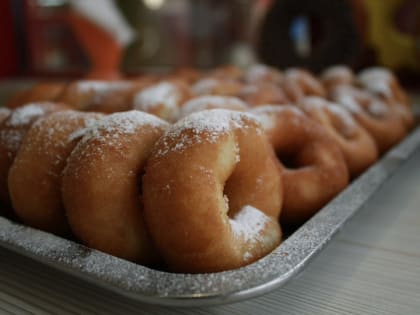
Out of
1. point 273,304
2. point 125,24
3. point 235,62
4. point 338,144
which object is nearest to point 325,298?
point 273,304

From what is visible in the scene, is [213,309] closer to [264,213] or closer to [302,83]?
[264,213]

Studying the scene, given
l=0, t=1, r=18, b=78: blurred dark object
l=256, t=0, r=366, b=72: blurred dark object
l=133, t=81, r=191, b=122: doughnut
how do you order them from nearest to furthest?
l=133, t=81, r=191, b=122: doughnut → l=256, t=0, r=366, b=72: blurred dark object → l=0, t=1, r=18, b=78: blurred dark object

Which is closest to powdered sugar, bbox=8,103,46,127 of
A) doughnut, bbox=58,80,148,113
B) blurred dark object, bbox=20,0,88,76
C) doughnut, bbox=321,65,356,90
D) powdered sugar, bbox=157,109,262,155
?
doughnut, bbox=58,80,148,113

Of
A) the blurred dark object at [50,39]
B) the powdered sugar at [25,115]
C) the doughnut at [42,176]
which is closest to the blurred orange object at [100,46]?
the blurred dark object at [50,39]

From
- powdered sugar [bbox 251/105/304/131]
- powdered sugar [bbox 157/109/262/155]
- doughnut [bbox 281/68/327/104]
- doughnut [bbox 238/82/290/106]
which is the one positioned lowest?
doughnut [bbox 281/68/327/104]

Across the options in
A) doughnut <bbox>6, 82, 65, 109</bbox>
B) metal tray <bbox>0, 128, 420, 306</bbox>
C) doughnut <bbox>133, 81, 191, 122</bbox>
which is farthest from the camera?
doughnut <bbox>6, 82, 65, 109</bbox>

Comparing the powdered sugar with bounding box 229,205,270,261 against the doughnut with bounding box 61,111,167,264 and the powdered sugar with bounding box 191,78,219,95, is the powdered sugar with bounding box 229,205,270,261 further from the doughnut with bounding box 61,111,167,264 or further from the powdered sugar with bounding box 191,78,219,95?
the powdered sugar with bounding box 191,78,219,95

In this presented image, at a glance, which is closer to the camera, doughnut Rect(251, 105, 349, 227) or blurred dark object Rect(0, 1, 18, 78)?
doughnut Rect(251, 105, 349, 227)
